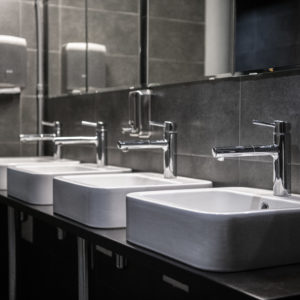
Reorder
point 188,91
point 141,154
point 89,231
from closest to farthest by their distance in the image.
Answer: point 89,231 → point 188,91 → point 141,154

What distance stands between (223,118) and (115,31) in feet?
3.13

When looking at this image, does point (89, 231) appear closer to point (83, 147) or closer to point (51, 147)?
point (83, 147)

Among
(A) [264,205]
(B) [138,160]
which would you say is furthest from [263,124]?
(B) [138,160]

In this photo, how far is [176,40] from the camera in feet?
6.72

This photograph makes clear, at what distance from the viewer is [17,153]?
10.5 feet

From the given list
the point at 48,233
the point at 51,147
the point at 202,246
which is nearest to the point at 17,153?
the point at 51,147

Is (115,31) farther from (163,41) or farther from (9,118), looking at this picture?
(9,118)

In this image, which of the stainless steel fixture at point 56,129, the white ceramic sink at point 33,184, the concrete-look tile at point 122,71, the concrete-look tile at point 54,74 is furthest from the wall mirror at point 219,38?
the concrete-look tile at point 54,74

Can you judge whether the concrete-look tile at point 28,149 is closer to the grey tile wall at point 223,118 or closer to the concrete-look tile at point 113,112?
the concrete-look tile at point 113,112

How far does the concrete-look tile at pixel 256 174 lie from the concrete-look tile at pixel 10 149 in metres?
1.78

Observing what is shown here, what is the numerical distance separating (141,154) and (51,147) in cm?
104

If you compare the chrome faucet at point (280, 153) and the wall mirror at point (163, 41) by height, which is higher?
the wall mirror at point (163, 41)

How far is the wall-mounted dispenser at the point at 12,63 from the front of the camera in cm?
306

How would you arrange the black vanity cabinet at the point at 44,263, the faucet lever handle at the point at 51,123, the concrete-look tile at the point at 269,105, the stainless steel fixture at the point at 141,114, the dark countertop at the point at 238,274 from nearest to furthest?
the dark countertop at the point at 238,274
the concrete-look tile at the point at 269,105
the stainless steel fixture at the point at 141,114
the black vanity cabinet at the point at 44,263
the faucet lever handle at the point at 51,123
